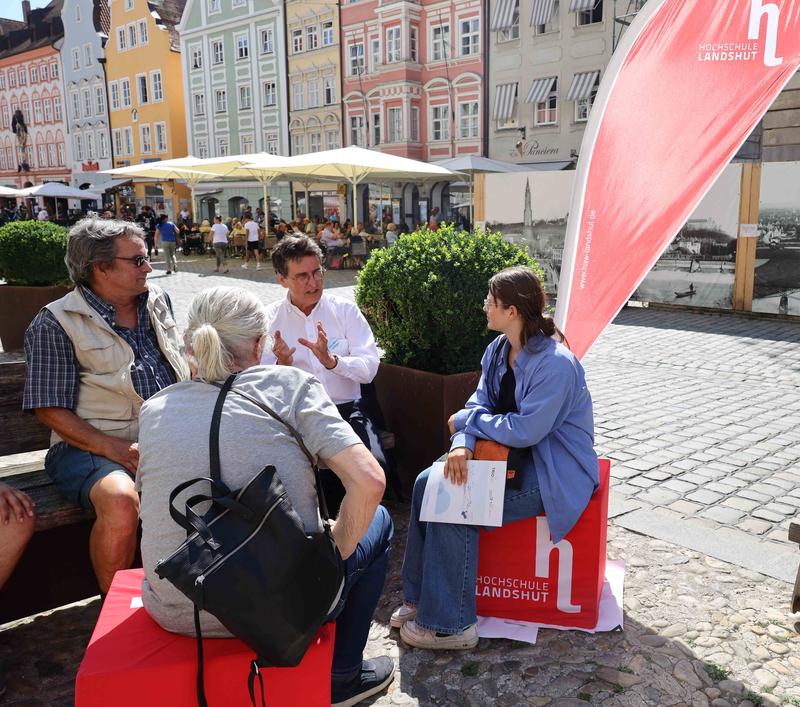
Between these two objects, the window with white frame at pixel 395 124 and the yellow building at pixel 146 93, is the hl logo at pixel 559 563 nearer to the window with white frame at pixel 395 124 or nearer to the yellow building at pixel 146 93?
the window with white frame at pixel 395 124

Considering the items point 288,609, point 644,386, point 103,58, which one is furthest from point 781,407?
point 103,58

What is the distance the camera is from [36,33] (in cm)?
5953

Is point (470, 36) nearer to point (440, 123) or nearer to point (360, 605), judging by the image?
point (440, 123)

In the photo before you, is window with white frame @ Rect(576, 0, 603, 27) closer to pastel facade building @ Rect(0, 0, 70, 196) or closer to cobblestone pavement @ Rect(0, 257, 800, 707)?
cobblestone pavement @ Rect(0, 257, 800, 707)

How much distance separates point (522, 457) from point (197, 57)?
150 feet

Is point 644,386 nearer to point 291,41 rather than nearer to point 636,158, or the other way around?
point 636,158

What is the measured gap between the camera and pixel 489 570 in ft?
10.7

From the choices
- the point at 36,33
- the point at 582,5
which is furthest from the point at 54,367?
the point at 36,33

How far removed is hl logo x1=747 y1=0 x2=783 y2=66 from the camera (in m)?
2.76

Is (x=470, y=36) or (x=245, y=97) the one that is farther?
(x=245, y=97)

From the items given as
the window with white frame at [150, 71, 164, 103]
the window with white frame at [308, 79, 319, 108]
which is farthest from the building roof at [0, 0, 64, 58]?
the window with white frame at [308, 79, 319, 108]

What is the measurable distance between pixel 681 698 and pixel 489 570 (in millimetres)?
872

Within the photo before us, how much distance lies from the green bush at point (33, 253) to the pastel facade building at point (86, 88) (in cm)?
4328

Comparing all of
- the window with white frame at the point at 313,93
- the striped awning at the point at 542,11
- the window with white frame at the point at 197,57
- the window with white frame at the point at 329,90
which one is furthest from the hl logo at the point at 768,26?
the window with white frame at the point at 197,57
